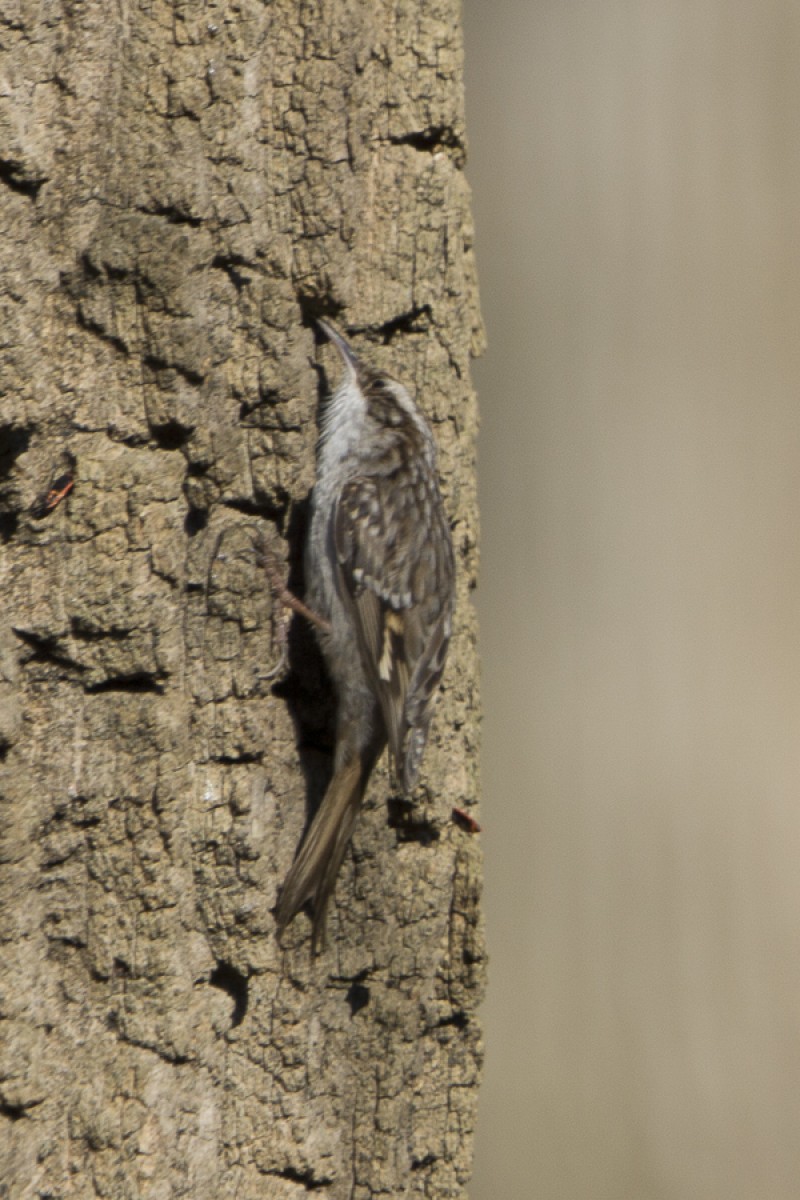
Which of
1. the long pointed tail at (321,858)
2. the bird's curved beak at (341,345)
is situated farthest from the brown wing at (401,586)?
the bird's curved beak at (341,345)

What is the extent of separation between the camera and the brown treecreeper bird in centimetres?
214

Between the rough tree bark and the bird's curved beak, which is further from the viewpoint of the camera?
the bird's curved beak

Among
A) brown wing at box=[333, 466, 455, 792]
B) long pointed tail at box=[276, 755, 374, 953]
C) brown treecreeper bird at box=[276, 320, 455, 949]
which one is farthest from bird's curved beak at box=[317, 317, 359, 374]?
long pointed tail at box=[276, 755, 374, 953]

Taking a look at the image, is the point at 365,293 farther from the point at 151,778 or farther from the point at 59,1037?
the point at 59,1037

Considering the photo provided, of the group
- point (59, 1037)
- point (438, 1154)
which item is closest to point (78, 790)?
point (59, 1037)

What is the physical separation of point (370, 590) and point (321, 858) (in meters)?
0.64

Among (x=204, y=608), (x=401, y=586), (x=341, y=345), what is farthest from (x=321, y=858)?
(x=341, y=345)

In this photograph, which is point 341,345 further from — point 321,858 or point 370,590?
point 321,858

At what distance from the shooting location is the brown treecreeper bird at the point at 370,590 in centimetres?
214

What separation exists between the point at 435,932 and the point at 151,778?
0.56 m

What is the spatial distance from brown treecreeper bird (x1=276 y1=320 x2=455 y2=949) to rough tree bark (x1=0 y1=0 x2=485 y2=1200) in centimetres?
5

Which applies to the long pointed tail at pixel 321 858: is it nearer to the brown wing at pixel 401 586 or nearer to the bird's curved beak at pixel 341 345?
the brown wing at pixel 401 586

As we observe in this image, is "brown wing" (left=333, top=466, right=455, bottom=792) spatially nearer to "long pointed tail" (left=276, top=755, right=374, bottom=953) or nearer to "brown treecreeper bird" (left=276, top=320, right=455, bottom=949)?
"brown treecreeper bird" (left=276, top=320, right=455, bottom=949)

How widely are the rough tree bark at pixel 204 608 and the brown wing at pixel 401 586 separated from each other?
0.31ft
